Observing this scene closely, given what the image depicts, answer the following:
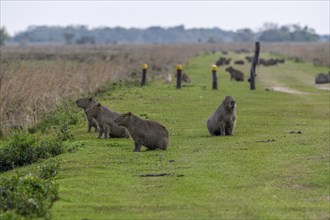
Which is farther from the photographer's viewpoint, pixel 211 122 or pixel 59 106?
pixel 59 106

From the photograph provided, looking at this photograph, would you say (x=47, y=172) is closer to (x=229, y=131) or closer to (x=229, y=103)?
(x=229, y=103)

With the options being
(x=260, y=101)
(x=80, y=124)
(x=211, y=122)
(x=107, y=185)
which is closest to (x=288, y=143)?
(x=211, y=122)

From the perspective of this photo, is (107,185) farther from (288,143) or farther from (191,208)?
(288,143)

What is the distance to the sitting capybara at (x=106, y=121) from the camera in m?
18.4

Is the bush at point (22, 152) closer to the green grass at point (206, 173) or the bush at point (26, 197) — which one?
the green grass at point (206, 173)

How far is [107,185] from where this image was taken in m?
12.2

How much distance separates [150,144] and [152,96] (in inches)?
550

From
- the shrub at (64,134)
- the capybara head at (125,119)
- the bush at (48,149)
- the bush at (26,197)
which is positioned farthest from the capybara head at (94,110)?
the bush at (26,197)

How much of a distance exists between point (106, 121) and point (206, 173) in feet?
18.9

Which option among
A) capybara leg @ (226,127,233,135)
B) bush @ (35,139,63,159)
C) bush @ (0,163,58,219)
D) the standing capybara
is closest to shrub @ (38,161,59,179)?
bush @ (0,163,58,219)

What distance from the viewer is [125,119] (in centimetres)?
1667

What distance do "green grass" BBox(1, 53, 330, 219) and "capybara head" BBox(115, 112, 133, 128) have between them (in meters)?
0.53

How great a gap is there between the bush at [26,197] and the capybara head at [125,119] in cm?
555

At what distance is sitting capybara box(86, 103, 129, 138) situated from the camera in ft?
60.5
